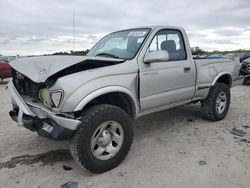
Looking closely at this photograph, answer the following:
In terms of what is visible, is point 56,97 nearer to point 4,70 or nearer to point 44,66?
point 44,66

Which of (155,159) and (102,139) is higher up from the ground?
(102,139)

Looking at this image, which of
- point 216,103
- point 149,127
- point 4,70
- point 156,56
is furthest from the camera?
point 4,70

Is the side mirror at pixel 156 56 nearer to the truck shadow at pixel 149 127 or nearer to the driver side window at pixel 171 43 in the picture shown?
the driver side window at pixel 171 43

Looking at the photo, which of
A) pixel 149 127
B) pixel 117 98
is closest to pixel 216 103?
pixel 149 127

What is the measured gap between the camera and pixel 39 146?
446 cm

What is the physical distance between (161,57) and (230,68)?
283 cm

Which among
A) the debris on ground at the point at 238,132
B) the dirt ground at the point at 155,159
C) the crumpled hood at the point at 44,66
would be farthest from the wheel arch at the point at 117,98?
the debris on ground at the point at 238,132

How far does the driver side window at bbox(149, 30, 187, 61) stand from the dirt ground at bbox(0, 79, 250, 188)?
1.42 meters

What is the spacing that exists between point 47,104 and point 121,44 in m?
1.79

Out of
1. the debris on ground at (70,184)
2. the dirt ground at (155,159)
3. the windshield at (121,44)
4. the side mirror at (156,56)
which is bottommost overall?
the debris on ground at (70,184)

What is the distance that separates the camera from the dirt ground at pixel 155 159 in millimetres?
3326

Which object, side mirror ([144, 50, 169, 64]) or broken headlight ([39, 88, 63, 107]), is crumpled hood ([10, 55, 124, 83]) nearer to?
broken headlight ([39, 88, 63, 107])

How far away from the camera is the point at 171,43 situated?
4887mm

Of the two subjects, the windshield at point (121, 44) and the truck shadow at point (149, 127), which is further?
the windshield at point (121, 44)
